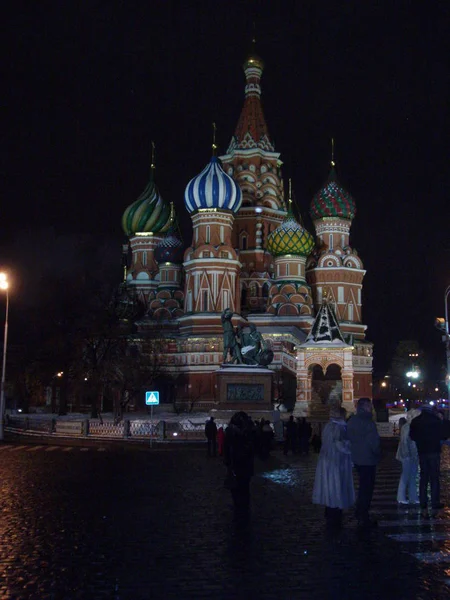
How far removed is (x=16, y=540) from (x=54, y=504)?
2937 mm

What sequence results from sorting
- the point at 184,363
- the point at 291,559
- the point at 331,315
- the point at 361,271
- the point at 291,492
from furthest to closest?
the point at 361,271, the point at 184,363, the point at 331,315, the point at 291,492, the point at 291,559

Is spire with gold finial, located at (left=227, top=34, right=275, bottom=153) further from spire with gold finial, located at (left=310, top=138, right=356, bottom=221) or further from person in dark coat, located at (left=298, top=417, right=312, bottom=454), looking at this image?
person in dark coat, located at (left=298, top=417, right=312, bottom=454)

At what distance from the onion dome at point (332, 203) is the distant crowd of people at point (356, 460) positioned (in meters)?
51.2

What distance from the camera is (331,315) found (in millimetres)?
45250

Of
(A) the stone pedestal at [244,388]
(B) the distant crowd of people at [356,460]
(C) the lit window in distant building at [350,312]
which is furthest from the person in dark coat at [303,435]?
(C) the lit window in distant building at [350,312]

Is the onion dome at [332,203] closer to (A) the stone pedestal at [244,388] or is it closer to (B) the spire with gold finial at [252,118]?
(B) the spire with gold finial at [252,118]

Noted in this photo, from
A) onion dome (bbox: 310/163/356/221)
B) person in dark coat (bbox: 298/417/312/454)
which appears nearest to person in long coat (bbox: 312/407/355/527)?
person in dark coat (bbox: 298/417/312/454)

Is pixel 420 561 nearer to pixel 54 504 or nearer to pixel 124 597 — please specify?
pixel 124 597

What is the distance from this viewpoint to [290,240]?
193 feet

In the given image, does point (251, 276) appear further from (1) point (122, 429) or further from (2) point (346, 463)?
(2) point (346, 463)

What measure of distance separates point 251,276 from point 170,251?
7.23 m

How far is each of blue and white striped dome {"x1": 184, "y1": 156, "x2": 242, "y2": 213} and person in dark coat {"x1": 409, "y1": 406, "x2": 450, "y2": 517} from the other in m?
46.1

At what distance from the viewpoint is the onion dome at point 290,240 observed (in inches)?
2311

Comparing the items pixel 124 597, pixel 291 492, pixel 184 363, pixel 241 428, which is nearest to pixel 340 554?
pixel 124 597
